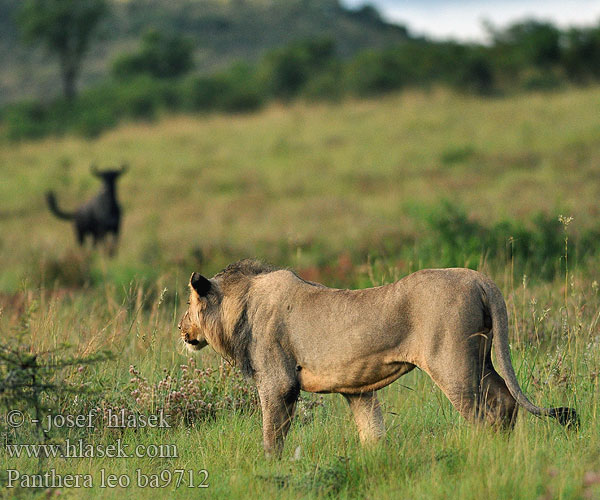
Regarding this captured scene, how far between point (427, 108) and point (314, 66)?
45.0 ft

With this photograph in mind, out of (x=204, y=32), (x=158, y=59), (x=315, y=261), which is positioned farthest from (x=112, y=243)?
(x=204, y=32)

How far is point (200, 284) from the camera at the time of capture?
5391 mm

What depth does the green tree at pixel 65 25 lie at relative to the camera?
155 feet

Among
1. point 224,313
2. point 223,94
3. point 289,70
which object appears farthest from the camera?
point 289,70

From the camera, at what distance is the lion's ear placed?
5316mm

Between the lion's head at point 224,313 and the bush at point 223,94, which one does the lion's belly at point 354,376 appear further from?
the bush at point 223,94

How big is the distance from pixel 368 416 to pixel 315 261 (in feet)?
30.6

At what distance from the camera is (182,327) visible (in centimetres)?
566

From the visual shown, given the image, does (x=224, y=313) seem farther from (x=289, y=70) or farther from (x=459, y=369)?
(x=289, y=70)

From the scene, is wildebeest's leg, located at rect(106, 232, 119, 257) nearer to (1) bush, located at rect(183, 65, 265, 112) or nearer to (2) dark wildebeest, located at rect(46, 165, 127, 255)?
(2) dark wildebeest, located at rect(46, 165, 127, 255)

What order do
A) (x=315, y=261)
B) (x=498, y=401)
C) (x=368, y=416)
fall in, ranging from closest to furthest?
(x=498, y=401)
(x=368, y=416)
(x=315, y=261)

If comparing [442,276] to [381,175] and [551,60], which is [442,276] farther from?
[551,60]

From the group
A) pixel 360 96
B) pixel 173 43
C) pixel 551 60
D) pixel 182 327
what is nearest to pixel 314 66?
pixel 360 96

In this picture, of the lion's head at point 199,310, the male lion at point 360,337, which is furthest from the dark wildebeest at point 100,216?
the male lion at point 360,337
